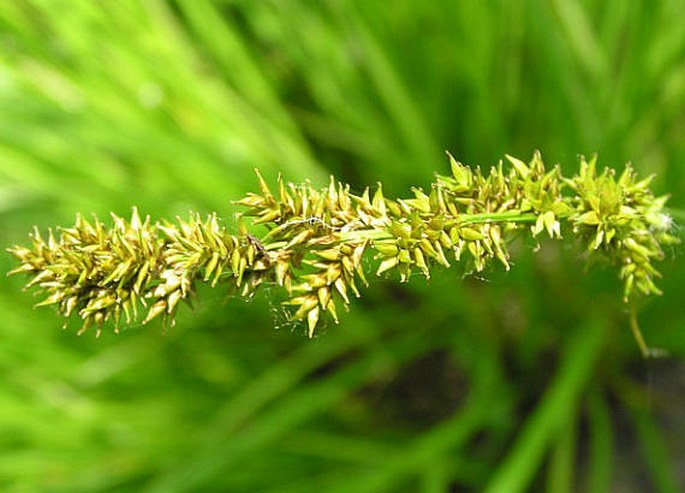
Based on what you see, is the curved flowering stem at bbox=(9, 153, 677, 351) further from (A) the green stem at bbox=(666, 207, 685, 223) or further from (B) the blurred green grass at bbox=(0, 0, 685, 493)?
(B) the blurred green grass at bbox=(0, 0, 685, 493)

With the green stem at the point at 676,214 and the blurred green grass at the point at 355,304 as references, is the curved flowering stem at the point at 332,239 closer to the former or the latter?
the green stem at the point at 676,214

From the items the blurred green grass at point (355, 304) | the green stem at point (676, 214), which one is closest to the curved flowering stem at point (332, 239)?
the green stem at point (676, 214)

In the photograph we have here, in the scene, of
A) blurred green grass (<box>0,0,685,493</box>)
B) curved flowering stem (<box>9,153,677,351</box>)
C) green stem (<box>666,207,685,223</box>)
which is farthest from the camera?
blurred green grass (<box>0,0,685,493</box>)

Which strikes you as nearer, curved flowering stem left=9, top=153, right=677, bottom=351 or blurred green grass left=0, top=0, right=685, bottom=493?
curved flowering stem left=9, top=153, right=677, bottom=351

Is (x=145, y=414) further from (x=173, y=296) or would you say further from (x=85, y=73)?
(x=173, y=296)

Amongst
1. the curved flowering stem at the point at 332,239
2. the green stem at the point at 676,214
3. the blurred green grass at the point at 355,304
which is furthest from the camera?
the blurred green grass at the point at 355,304

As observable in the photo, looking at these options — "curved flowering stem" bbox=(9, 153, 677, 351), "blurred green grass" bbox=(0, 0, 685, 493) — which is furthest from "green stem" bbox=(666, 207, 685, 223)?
"blurred green grass" bbox=(0, 0, 685, 493)

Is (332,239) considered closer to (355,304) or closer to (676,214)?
(676,214)
